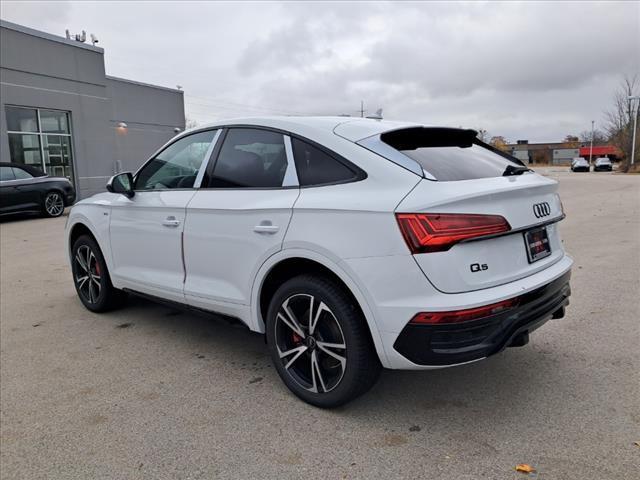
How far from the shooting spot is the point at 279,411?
297cm

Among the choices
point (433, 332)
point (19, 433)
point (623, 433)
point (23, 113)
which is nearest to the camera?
point (433, 332)

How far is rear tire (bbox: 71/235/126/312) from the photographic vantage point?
4.74m

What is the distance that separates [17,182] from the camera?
13.3m

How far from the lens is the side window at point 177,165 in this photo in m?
3.75

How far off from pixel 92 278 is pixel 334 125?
311 cm

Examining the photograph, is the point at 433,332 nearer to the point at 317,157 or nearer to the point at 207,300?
the point at 317,157

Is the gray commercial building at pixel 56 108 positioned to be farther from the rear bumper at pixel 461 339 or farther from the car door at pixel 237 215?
the rear bumper at pixel 461 339

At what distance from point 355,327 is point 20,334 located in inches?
132

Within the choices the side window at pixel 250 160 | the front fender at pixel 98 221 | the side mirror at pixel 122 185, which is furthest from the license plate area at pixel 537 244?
the front fender at pixel 98 221

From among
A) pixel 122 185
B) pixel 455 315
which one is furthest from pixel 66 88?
pixel 455 315

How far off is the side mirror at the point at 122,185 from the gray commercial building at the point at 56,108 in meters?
15.9

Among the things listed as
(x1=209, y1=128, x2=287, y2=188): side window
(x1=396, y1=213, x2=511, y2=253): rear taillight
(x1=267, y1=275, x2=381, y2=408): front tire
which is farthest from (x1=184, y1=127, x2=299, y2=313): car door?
(x1=396, y1=213, x2=511, y2=253): rear taillight

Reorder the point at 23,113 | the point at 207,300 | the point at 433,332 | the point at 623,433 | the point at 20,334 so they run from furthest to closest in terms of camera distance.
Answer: the point at 23,113 → the point at 20,334 → the point at 207,300 → the point at 623,433 → the point at 433,332

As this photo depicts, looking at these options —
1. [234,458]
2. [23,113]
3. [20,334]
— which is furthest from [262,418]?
[23,113]
